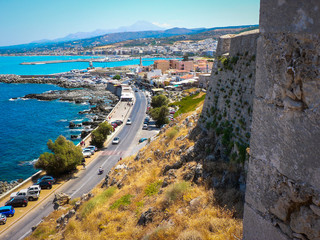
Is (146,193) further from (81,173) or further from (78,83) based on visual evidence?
(78,83)

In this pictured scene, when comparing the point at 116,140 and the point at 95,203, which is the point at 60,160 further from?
the point at 95,203

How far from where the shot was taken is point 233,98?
9461mm

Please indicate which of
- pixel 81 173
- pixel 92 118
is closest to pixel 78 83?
pixel 92 118

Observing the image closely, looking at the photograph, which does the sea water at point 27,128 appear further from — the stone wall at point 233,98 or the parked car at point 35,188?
the stone wall at point 233,98

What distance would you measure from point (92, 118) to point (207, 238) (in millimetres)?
43256

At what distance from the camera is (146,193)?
10234 millimetres

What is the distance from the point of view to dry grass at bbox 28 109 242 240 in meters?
5.92

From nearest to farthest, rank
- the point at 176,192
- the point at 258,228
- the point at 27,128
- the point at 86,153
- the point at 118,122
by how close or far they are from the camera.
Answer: the point at 258,228 → the point at 176,192 → the point at 86,153 → the point at 118,122 → the point at 27,128

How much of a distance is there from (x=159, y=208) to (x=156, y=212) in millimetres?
161

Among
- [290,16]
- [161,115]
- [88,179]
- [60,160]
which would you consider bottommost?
[88,179]

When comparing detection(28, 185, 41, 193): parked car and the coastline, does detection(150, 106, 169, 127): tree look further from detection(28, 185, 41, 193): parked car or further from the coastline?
detection(28, 185, 41, 193): parked car

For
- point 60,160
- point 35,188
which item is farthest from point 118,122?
point 35,188

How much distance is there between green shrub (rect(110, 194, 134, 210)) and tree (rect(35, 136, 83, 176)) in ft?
46.2

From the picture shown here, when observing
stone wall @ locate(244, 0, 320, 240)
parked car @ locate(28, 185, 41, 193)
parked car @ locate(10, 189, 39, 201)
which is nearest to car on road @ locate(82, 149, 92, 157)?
parked car @ locate(28, 185, 41, 193)
